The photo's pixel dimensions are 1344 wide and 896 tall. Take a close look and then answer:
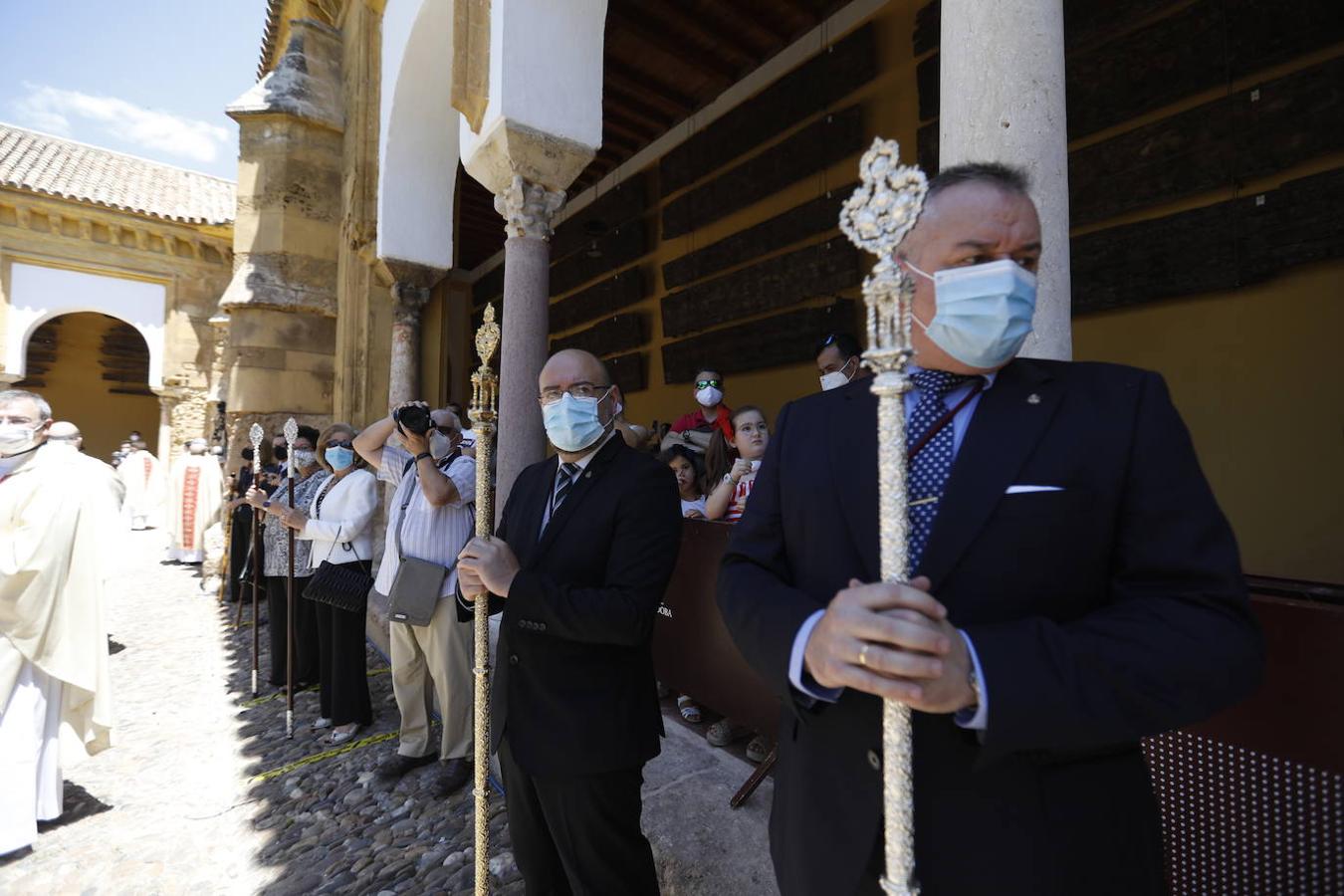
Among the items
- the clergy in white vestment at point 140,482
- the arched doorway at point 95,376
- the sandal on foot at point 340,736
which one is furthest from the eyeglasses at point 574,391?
the arched doorway at point 95,376

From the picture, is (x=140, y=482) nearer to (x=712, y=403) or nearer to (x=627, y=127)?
(x=627, y=127)

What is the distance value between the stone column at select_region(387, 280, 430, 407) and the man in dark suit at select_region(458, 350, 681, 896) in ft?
19.3

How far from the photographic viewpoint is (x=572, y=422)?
2.19m

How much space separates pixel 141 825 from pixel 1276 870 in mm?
4739

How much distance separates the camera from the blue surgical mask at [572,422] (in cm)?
219

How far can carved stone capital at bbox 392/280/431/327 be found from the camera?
284 inches

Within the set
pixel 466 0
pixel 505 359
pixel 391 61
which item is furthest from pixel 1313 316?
pixel 391 61

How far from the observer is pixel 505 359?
165 inches

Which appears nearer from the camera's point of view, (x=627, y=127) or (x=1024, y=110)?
(x=1024, y=110)

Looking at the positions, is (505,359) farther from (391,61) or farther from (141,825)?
(391,61)

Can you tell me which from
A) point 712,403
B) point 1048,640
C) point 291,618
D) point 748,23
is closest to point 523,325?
point 712,403

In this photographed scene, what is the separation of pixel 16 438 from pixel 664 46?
21.3ft

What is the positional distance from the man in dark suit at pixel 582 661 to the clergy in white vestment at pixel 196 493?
11092 millimetres

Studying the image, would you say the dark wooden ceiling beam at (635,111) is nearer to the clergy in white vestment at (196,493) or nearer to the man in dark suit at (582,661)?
the man in dark suit at (582,661)
